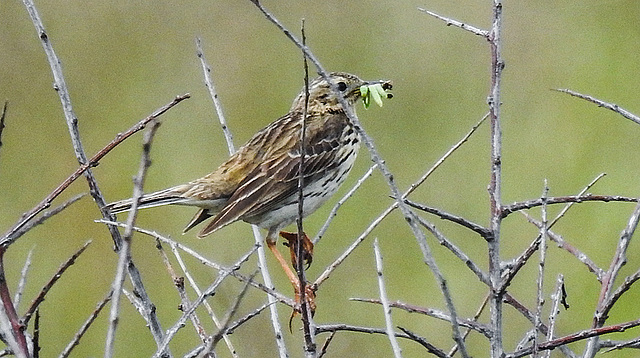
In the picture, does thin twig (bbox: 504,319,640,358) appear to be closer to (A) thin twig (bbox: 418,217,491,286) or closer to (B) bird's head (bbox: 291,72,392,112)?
(A) thin twig (bbox: 418,217,491,286)

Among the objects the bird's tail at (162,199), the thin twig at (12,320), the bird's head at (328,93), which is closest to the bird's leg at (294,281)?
the bird's tail at (162,199)

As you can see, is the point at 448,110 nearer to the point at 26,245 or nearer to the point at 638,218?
the point at 26,245

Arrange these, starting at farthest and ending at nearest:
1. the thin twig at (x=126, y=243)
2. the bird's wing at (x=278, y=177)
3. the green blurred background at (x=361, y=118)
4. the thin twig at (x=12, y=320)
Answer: the green blurred background at (x=361, y=118) < the bird's wing at (x=278, y=177) < the thin twig at (x=12, y=320) < the thin twig at (x=126, y=243)

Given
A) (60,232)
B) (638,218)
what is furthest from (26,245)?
(638,218)

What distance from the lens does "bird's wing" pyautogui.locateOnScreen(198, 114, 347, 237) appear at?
655 centimetres

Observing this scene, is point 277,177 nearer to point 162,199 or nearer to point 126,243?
point 162,199

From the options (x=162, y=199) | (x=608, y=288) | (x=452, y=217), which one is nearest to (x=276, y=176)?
(x=162, y=199)

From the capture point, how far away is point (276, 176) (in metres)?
6.86

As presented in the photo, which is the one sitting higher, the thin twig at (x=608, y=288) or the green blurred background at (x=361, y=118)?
the green blurred background at (x=361, y=118)

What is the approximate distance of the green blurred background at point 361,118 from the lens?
1049cm

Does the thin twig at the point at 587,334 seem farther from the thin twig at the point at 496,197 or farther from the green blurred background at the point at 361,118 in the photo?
the green blurred background at the point at 361,118

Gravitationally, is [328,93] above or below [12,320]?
above

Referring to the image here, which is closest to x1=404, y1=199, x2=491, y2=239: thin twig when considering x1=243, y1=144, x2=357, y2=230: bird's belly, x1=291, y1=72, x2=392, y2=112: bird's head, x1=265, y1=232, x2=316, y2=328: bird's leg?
x1=265, y1=232, x2=316, y2=328: bird's leg

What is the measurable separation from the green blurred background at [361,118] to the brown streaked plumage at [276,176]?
2.77m
